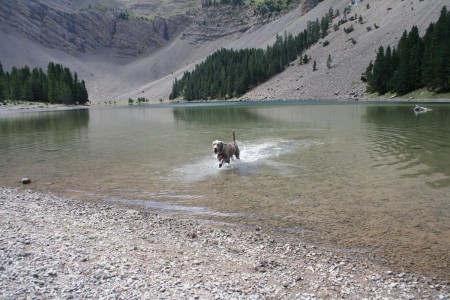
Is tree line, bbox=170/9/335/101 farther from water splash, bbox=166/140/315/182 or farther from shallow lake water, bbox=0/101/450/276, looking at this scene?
shallow lake water, bbox=0/101/450/276

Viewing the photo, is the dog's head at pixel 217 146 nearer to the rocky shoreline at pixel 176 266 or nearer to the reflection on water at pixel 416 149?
the rocky shoreline at pixel 176 266

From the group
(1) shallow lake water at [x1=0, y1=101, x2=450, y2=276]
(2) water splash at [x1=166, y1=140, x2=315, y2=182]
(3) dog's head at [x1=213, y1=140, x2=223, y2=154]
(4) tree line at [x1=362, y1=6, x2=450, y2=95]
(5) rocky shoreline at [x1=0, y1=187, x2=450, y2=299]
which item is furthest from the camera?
(4) tree line at [x1=362, y1=6, x2=450, y2=95]

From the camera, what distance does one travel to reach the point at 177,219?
41.6 feet

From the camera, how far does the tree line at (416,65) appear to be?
8856 cm

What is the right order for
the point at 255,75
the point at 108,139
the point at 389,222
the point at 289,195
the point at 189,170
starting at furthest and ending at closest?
the point at 255,75 → the point at 108,139 → the point at 189,170 → the point at 289,195 → the point at 389,222

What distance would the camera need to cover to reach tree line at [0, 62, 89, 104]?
5069 inches

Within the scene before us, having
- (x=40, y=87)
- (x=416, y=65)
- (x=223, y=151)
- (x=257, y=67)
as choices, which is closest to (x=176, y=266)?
(x=223, y=151)

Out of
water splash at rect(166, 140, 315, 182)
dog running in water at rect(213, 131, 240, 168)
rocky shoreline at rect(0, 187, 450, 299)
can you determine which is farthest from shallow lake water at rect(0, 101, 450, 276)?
rocky shoreline at rect(0, 187, 450, 299)

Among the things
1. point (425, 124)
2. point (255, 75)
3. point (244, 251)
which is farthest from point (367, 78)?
point (244, 251)

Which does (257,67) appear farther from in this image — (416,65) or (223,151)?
(223,151)

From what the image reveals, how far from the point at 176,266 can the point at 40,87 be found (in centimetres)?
14788

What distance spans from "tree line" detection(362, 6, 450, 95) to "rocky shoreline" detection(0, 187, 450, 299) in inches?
3626

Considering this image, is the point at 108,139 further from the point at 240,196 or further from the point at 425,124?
the point at 425,124

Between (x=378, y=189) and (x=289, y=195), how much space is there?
12.8 feet
